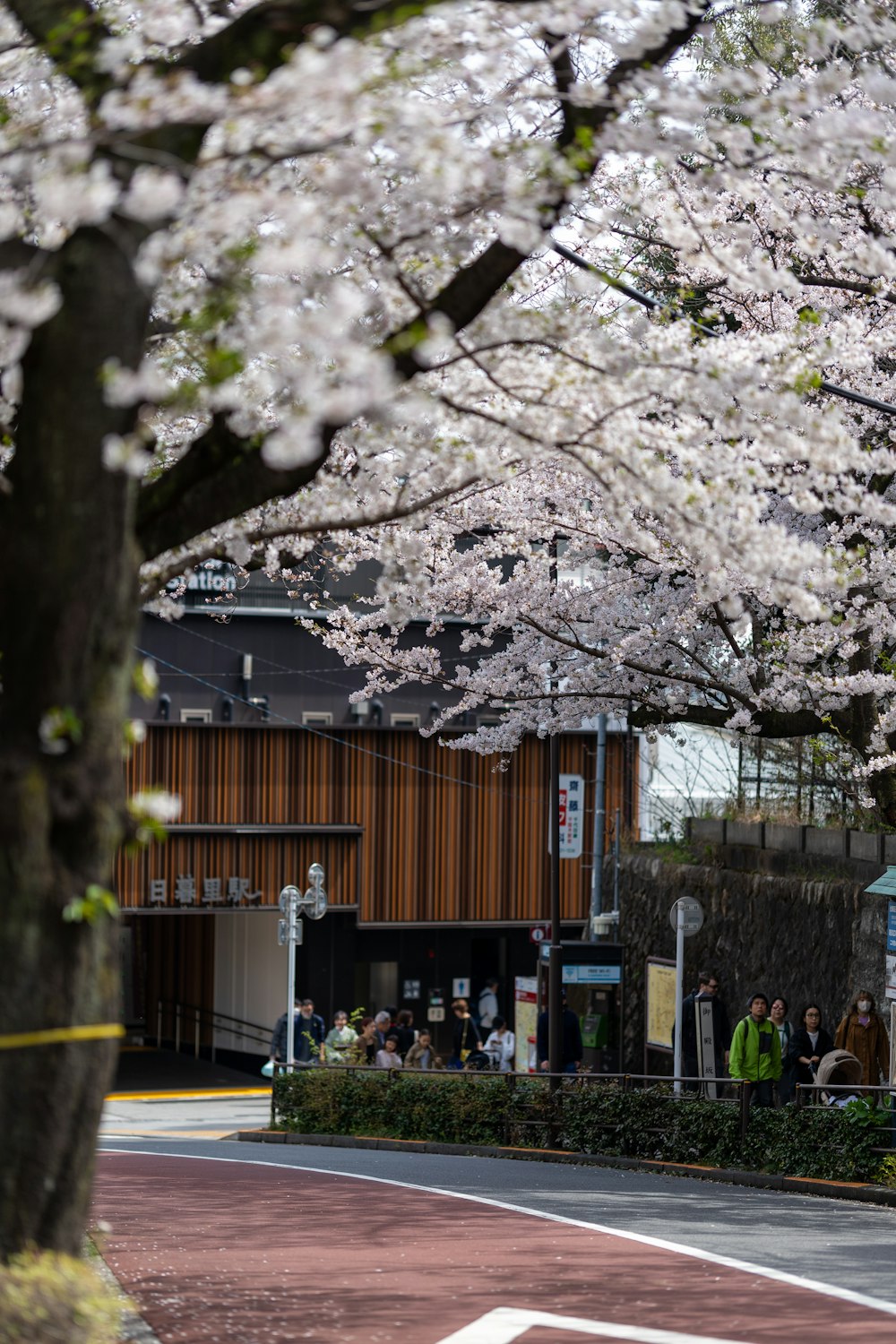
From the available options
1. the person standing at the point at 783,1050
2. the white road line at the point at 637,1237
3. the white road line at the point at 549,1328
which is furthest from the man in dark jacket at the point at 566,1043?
the white road line at the point at 549,1328

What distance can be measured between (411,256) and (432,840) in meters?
25.6

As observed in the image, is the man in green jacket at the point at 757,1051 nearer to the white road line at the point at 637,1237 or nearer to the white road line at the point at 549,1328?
the white road line at the point at 637,1237

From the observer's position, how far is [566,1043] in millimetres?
20031

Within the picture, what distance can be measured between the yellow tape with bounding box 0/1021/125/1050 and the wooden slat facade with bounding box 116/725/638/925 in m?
23.5

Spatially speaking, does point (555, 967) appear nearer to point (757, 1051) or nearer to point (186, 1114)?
point (757, 1051)

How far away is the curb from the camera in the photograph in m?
13.0

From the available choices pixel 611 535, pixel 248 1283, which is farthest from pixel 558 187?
pixel 611 535

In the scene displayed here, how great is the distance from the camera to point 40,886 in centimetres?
462

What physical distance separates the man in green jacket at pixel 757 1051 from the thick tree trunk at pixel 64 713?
1090cm

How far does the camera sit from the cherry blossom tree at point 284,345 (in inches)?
183

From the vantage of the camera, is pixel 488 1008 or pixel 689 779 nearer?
pixel 689 779

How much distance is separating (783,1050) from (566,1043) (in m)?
4.53

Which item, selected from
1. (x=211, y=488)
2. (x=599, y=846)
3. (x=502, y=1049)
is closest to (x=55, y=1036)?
(x=211, y=488)

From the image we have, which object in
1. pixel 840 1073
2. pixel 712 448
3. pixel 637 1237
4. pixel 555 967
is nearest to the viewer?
pixel 712 448
